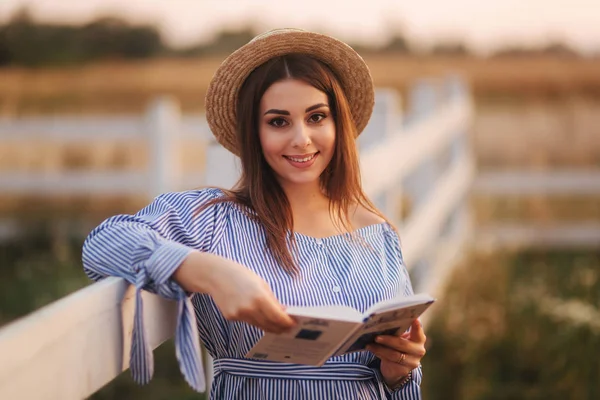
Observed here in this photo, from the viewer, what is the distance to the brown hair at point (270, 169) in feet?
7.66

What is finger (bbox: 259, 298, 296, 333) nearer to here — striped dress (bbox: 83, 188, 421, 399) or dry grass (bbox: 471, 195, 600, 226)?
striped dress (bbox: 83, 188, 421, 399)

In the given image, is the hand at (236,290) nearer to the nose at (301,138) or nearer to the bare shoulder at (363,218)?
the nose at (301,138)

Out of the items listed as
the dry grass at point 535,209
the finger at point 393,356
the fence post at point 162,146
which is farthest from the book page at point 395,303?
the dry grass at point 535,209

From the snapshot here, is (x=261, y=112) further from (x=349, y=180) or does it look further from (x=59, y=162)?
(x=59, y=162)

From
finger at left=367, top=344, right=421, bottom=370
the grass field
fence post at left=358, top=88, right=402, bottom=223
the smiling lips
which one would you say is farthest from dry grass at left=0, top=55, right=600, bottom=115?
finger at left=367, top=344, right=421, bottom=370

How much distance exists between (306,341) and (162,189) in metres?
6.87

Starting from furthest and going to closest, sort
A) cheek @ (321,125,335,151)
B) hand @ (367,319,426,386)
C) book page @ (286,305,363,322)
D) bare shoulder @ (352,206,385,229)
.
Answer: bare shoulder @ (352,206,385,229), cheek @ (321,125,335,151), hand @ (367,319,426,386), book page @ (286,305,363,322)

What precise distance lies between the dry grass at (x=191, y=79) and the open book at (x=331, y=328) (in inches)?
843

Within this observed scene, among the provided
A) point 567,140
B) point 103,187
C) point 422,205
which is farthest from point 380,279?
point 567,140

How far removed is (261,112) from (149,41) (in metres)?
26.6

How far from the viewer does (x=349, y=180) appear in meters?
2.57

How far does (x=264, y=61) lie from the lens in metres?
2.45

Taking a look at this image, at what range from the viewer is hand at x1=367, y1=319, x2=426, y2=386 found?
2145mm

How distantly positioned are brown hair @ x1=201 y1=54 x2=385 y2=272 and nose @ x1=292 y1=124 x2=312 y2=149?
0.37 feet
